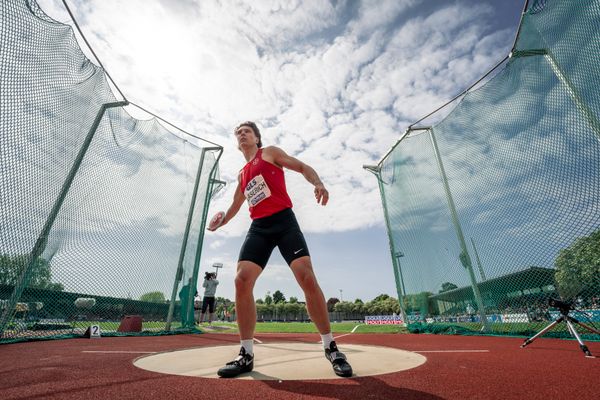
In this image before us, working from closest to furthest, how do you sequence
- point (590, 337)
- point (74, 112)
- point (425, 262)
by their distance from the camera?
point (590, 337) < point (74, 112) < point (425, 262)

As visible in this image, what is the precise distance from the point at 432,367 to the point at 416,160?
6.57m

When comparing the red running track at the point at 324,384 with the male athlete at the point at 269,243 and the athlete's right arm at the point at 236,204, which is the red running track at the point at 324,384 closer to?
the male athlete at the point at 269,243

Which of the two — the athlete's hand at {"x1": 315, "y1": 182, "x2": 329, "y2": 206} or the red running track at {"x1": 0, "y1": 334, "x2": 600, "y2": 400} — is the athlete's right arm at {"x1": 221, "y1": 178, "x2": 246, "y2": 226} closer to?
the athlete's hand at {"x1": 315, "y1": 182, "x2": 329, "y2": 206}

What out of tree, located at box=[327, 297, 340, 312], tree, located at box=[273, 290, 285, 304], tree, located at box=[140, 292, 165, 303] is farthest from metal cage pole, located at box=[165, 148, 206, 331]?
tree, located at box=[273, 290, 285, 304]

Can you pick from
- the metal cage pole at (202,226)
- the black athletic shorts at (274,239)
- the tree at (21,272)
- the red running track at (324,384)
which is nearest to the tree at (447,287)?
the red running track at (324,384)

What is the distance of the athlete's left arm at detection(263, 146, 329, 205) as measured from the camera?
2312mm

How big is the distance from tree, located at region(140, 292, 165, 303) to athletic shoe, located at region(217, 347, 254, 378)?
5.04 metres

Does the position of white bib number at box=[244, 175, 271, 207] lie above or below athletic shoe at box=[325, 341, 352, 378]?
above

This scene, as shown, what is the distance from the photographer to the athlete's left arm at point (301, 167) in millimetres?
2312

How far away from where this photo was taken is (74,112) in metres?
4.62

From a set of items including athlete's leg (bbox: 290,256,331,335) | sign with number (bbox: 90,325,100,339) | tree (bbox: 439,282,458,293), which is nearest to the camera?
athlete's leg (bbox: 290,256,331,335)

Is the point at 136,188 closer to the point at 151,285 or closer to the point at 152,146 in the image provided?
the point at 152,146

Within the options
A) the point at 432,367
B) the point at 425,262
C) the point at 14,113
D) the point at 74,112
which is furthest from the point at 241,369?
the point at 425,262

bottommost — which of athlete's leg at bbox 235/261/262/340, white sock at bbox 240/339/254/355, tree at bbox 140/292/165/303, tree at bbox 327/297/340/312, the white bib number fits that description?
white sock at bbox 240/339/254/355
